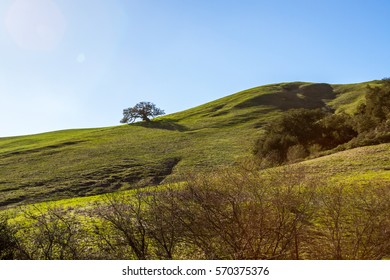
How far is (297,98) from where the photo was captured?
12138cm

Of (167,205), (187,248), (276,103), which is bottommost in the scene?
(187,248)

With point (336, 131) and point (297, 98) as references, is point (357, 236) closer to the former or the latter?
point (336, 131)

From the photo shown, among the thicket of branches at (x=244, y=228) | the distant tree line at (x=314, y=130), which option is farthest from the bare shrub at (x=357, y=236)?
the distant tree line at (x=314, y=130)

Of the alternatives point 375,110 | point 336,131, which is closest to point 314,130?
point 336,131

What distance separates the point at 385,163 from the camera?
1174 inches

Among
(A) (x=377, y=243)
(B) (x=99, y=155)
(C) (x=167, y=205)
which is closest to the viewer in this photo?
(A) (x=377, y=243)

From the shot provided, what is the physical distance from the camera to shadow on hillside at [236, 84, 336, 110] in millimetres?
111300

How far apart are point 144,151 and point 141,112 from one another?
4337 centimetres

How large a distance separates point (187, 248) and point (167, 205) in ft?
6.07

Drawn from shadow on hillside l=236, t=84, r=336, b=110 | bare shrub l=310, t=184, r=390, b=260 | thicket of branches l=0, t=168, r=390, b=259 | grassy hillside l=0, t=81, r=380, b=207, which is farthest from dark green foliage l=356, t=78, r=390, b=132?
shadow on hillside l=236, t=84, r=336, b=110

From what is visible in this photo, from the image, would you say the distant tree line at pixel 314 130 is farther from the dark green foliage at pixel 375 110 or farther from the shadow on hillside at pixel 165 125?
the shadow on hillside at pixel 165 125

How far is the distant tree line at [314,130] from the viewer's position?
47.2 m
